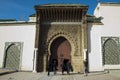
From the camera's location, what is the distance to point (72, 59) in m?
11.7

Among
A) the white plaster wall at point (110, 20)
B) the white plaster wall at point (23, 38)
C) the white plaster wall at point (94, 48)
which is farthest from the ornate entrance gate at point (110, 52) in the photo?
the white plaster wall at point (23, 38)

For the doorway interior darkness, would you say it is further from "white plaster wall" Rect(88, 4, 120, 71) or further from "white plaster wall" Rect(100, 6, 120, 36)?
"white plaster wall" Rect(100, 6, 120, 36)

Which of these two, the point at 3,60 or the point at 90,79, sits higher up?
the point at 3,60

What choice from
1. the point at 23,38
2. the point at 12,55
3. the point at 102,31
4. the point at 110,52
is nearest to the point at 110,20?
the point at 102,31

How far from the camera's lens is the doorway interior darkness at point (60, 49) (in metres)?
12.1

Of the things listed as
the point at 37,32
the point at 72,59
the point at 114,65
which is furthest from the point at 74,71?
the point at 37,32

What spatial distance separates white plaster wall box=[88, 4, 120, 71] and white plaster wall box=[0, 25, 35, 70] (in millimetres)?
4137

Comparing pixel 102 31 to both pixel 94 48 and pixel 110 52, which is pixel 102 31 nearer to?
pixel 94 48

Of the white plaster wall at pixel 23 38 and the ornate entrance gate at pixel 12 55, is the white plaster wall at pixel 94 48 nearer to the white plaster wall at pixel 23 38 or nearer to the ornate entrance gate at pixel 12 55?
the white plaster wall at pixel 23 38

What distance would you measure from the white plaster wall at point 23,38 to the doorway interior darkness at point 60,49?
1.48m

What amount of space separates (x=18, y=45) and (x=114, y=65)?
6.79 metres

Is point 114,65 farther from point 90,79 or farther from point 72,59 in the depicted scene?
point 90,79

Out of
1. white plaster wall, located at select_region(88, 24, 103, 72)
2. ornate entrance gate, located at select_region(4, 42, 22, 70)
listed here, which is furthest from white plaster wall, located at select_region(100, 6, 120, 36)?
ornate entrance gate, located at select_region(4, 42, 22, 70)

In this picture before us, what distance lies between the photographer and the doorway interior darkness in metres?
12.1
